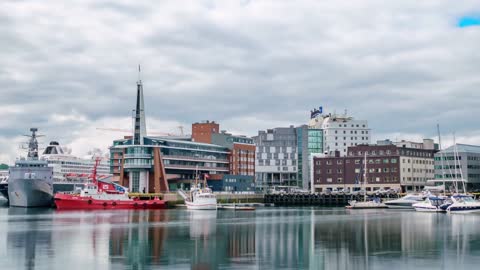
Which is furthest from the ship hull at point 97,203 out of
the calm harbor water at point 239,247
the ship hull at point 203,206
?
the calm harbor water at point 239,247

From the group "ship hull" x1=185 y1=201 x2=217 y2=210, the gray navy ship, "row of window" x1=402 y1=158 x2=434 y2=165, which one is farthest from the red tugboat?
"row of window" x1=402 y1=158 x2=434 y2=165

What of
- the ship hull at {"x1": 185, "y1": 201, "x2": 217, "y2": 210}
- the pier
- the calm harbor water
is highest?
the pier

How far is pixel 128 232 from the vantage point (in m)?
61.7

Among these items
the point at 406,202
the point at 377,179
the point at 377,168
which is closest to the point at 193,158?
the point at 377,168

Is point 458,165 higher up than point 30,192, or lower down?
higher up

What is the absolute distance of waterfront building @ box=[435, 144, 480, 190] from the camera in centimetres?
15625

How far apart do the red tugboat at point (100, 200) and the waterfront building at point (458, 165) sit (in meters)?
70.9

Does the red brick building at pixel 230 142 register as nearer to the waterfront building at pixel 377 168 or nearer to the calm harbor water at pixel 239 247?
the waterfront building at pixel 377 168

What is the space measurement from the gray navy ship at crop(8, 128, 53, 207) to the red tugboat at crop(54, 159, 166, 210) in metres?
7.96

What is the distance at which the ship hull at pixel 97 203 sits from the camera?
127 metres

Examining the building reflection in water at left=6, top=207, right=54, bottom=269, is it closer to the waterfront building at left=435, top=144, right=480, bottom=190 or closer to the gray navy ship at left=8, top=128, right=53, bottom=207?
the gray navy ship at left=8, top=128, right=53, bottom=207

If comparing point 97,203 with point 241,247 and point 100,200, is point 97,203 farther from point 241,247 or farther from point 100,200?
point 241,247

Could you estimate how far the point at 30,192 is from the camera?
13325cm

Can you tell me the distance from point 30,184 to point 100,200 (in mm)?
15398
